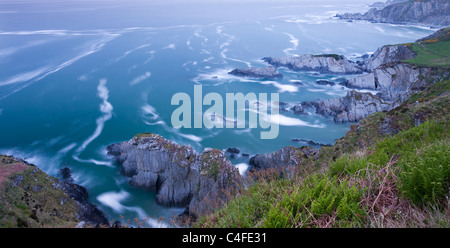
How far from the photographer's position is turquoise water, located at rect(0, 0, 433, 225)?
98.9 feet

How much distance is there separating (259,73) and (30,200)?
46712 millimetres

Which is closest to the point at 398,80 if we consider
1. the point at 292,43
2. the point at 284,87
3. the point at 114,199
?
the point at 284,87

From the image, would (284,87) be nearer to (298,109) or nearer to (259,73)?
(259,73)

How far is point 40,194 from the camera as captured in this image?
50.5 ft

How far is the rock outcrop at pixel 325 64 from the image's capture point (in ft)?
186

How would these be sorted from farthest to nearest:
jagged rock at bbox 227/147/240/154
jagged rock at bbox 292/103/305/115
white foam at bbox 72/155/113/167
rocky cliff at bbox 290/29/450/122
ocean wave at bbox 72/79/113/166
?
jagged rock at bbox 292/103/305/115
rocky cliff at bbox 290/29/450/122
jagged rock at bbox 227/147/240/154
ocean wave at bbox 72/79/113/166
white foam at bbox 72/155/113/167

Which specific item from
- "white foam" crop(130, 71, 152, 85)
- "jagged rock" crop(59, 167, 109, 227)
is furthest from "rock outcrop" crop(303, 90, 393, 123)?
"white foam" crop(130, 71, 152, 85)

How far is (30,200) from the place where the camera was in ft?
45.8

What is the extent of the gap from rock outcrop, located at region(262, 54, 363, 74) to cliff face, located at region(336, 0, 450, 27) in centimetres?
8002

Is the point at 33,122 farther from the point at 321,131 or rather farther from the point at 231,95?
the point at 321,131

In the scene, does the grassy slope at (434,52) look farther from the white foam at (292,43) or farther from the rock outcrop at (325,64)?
the white foam at (292,43)

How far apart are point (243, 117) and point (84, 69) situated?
37626mm

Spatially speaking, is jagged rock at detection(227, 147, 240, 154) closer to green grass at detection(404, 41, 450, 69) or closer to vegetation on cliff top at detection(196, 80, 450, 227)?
vegetation on cliff top at detection(196, 80, 450, 227)
